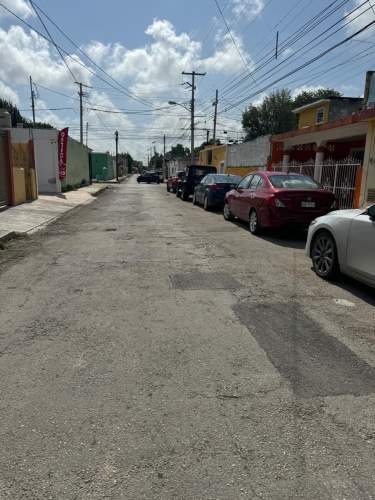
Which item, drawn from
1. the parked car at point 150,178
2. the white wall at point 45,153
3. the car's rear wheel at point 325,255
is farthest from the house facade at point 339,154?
the parked car at point 150,178

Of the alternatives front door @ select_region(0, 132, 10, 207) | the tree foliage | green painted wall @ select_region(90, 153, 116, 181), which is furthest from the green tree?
front door @ select_region(0, 132, 10, 207)

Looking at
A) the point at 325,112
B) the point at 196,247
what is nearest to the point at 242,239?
the point at 196,247

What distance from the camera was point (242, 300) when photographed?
17.7 feet

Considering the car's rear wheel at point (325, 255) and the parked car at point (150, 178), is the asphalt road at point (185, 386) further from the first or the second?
the parked car at point (150, 178)

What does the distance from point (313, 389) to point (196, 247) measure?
5854 mm

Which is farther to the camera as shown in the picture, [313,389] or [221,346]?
[221,346]

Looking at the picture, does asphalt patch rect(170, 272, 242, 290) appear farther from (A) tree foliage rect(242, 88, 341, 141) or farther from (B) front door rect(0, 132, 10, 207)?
(A) tree foliage rect(242, 88, 341, 141)

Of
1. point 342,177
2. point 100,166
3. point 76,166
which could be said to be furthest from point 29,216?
point 100,166

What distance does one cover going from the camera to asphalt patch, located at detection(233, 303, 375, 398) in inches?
131

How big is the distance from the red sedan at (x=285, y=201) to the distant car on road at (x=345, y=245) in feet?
9.31

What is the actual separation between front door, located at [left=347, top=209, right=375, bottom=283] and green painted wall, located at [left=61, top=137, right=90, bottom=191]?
22744mm

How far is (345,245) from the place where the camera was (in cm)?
579

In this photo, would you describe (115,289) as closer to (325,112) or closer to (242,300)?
(242,300)

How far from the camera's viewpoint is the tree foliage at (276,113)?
196 feet
